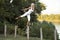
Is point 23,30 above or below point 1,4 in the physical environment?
below

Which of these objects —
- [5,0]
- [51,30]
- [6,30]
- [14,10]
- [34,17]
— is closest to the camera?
[51,30]

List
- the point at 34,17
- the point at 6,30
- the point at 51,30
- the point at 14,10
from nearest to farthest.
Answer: the point at 51,30, the point at 6,30, the point at 14,10, the point at 34,17

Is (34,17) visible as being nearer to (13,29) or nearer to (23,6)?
(23,6)

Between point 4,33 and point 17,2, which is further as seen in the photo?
point 17,2

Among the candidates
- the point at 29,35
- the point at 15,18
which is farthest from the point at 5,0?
the point at 29,35

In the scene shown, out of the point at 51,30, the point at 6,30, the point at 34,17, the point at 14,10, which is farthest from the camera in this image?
the point at 34,17

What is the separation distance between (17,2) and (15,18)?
150 centimetres

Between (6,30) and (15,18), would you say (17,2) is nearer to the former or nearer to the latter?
(15,18)

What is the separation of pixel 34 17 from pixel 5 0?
5.28m

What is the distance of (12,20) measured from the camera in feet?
82.3

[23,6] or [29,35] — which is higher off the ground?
[23,6]

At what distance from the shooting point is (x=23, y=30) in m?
23.5

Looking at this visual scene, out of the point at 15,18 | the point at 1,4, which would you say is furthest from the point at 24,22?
the point at 1,4

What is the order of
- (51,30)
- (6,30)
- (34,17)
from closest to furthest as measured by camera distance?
(51,30) → (6,30) → (34,17)
